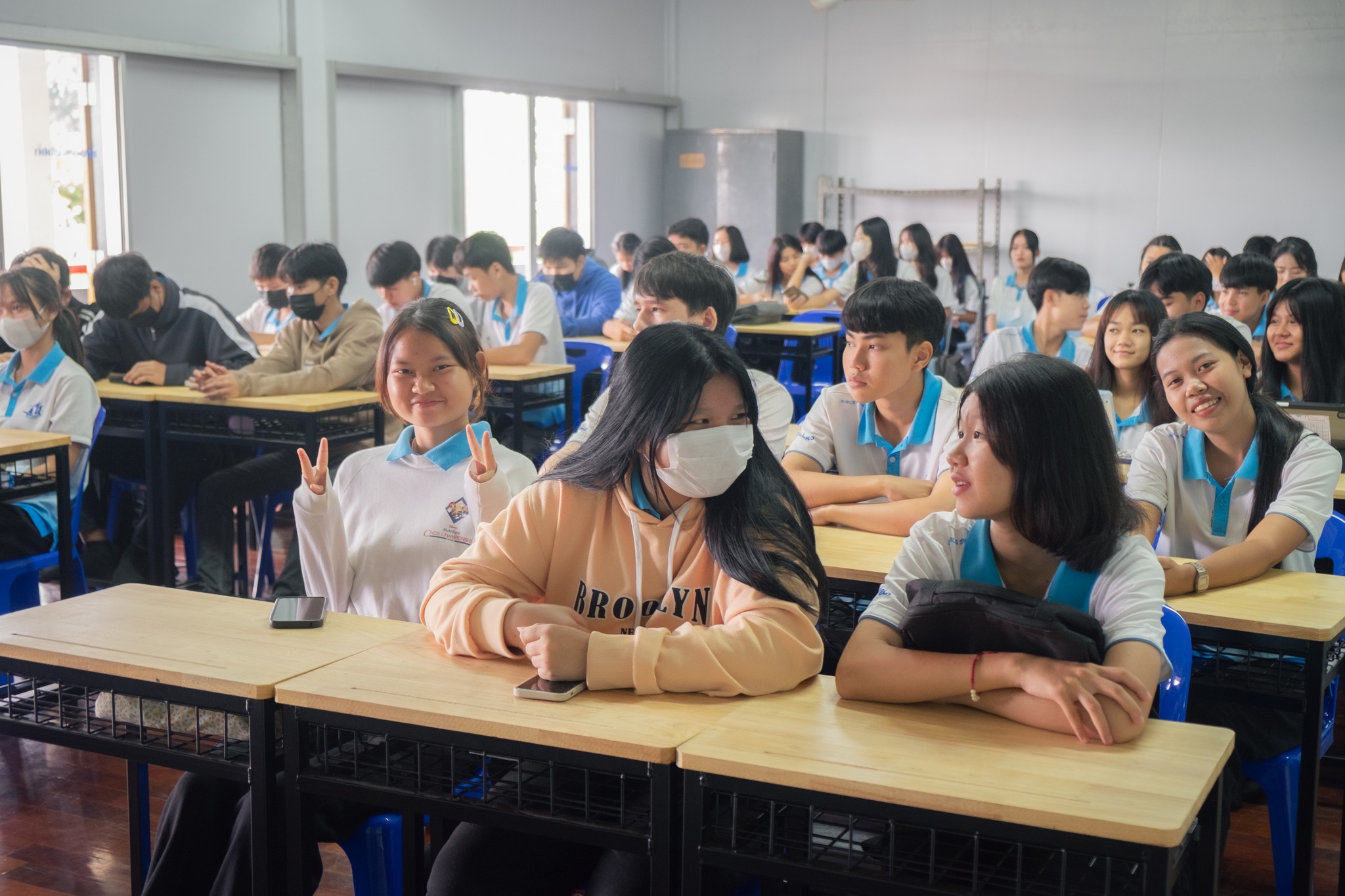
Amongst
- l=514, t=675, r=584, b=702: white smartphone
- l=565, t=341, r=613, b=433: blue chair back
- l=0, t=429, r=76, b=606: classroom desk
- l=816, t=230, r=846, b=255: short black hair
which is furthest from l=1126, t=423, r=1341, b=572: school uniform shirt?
l=816, t=230, r=846, b=255: short black hair

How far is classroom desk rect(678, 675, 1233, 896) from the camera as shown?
1.22 metres

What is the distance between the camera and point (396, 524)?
7.48ft

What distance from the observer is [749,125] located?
36.0ft

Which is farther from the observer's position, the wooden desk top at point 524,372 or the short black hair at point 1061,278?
the wooden desk top at point 524,372

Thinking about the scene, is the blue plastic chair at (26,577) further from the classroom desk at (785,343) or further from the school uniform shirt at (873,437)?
the classroom desk at (785,343)

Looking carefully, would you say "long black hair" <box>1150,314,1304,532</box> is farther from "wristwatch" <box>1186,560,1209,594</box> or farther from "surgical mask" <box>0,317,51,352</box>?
"surgical mask" <box>0,317,51,352</box>

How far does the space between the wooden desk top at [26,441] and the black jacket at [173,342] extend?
3.45 feet

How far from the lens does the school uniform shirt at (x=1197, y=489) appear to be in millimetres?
2404

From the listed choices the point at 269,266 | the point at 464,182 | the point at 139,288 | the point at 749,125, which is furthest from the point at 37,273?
the point at 749,125

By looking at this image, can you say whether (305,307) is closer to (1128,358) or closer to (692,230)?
(1128,358)

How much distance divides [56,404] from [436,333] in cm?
187

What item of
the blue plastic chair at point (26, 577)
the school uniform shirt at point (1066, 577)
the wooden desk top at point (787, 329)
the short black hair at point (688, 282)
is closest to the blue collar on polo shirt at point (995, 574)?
the school uniform shirt at point (1066, 577)

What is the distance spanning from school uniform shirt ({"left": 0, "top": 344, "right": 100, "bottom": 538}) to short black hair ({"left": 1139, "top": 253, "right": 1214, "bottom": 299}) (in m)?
3.28

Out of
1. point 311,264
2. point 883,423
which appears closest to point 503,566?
point 883,423
